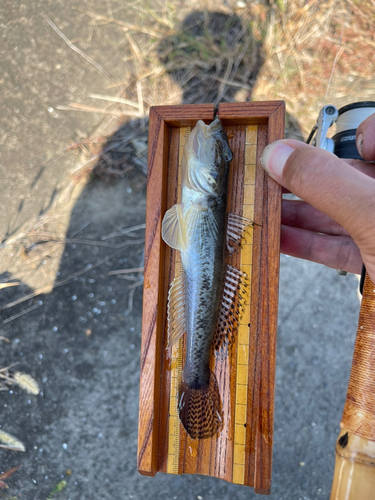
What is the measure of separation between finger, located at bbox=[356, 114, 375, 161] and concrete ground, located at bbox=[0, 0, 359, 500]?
3.94 feet

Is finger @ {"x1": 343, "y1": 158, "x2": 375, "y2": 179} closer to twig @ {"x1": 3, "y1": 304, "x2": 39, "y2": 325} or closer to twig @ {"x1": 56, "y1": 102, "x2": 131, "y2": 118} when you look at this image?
twig @ {"x1": 56, "y1": 102, "x2": 131, "y2": 118}

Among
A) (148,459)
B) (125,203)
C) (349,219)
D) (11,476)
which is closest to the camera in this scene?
(349,219)

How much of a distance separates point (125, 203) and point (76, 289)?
2.84 feet

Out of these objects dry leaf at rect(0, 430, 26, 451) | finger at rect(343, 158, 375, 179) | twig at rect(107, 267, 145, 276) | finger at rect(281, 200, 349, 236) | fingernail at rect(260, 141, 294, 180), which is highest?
finger at rect(343, 158, 375, 179)

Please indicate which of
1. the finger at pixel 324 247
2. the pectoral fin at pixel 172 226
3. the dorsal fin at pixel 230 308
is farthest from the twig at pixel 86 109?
the dorsal fin at pixel 230 308

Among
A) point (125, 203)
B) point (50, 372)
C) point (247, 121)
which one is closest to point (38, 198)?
point (125, 203)

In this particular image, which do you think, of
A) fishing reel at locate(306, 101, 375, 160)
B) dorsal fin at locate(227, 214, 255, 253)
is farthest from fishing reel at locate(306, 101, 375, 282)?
dorsal fin at locate(227, 214, 255, 253)

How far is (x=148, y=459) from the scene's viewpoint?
5.37ft

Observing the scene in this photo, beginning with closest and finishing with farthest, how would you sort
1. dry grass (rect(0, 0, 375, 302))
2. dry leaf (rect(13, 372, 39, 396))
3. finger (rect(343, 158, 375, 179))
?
finger (rect(343, 158, 375, 179)), dry leaf (rect(13, 372, 39, 396)), dry grass (rect(0, 0, 375, 302))

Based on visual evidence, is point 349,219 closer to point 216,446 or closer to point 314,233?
point 314,233

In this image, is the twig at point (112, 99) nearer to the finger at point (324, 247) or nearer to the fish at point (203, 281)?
the fish at point (203, 281)

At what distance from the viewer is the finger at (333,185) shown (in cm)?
128

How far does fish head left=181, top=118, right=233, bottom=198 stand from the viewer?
63.7 inches

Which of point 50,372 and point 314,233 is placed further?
point 50,372
